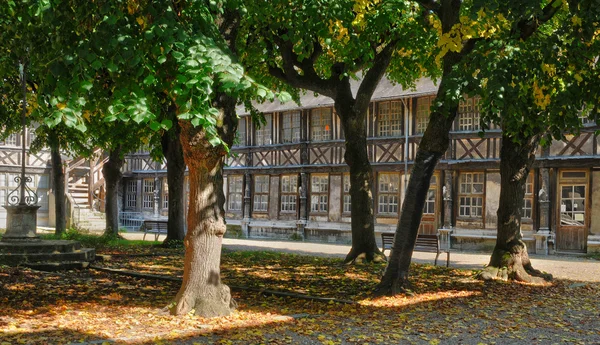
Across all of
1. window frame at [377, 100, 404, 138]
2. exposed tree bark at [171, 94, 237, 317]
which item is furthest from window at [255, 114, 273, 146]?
exposed tree bark at [171, 94, 237, 317]

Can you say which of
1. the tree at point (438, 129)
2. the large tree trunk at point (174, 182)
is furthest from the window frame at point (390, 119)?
the tree at point (438, 129)

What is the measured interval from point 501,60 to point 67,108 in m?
5.90

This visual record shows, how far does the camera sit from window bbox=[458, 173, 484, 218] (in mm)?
24609

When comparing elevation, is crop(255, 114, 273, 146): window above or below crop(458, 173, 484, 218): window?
above

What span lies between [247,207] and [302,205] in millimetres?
3408

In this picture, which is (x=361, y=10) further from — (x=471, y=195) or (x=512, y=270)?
(x=471, y=195)

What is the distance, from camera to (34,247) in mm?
14695

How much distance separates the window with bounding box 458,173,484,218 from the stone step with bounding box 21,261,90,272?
579 inches

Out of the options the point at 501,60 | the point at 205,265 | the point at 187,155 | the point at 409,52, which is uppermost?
the point at 409,52

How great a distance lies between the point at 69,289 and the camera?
11383 mm

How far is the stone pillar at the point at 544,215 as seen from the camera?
22.6 meters

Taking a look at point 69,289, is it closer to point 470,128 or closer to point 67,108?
point 67,108

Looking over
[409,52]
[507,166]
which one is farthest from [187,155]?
[409,52]

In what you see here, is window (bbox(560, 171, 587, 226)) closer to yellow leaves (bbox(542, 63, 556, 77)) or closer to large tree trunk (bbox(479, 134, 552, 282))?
large tree trunk (bbox(479, 134, 552, 282))
